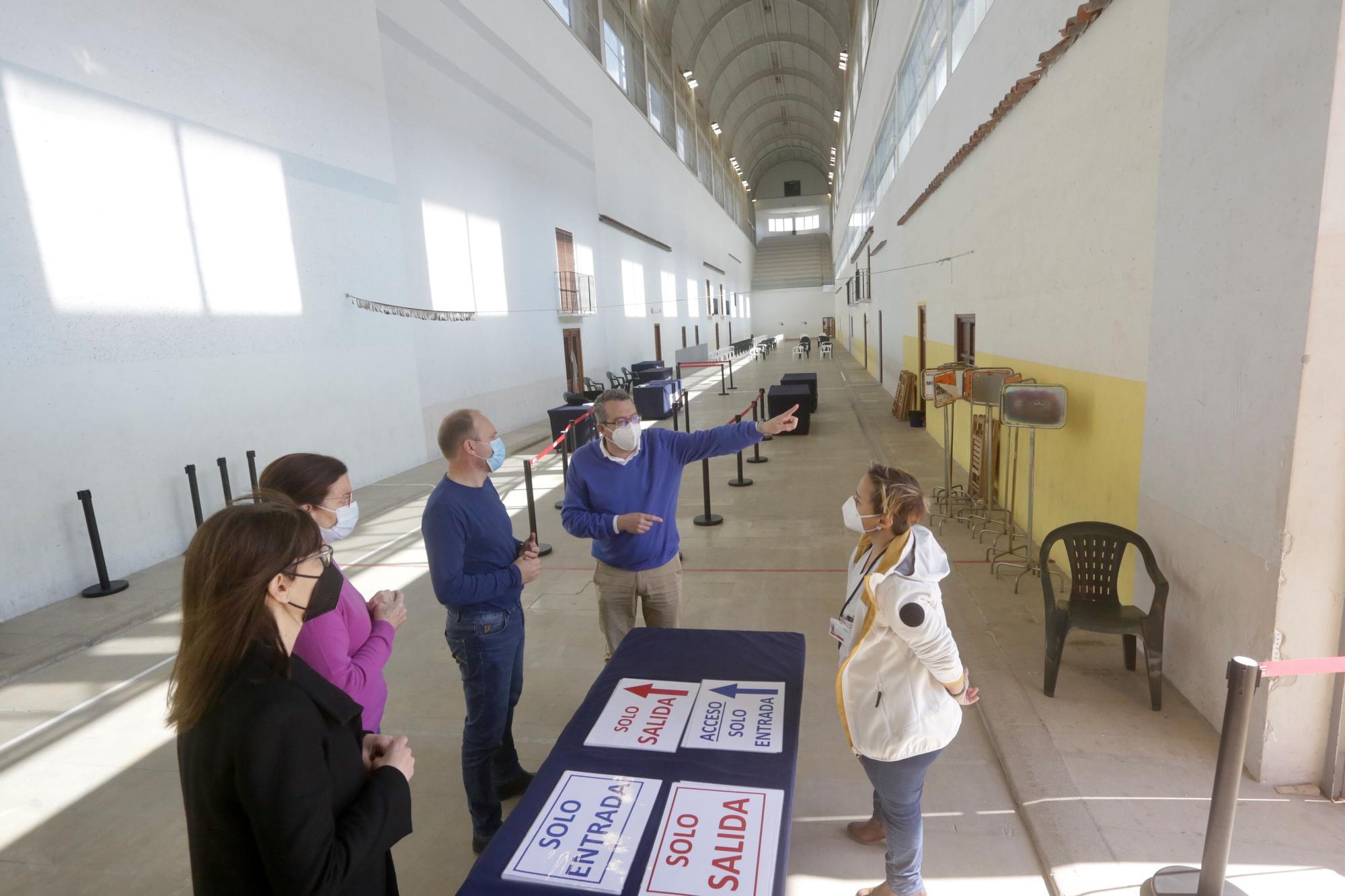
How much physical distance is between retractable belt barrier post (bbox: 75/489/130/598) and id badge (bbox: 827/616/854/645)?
6660 millimetres

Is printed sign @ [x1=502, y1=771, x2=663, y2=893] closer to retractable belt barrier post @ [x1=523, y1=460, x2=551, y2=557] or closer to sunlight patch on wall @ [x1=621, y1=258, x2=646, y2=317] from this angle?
retractable belt barrier post @ [x1=523, y1=460, x2=551, y2=557]

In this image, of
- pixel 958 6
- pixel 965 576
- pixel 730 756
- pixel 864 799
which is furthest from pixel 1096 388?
pixel 958 6

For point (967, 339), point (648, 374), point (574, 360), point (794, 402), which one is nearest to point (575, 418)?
point (794, 402)

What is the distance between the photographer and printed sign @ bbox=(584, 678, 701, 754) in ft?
7.61

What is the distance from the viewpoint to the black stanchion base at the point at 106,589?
629 cm

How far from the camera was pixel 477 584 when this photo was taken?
2.75 metres

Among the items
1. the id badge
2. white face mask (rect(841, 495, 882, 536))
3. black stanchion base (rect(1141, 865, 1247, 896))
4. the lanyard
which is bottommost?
black stanchion base (rect(1141, 865, 1247, 896))

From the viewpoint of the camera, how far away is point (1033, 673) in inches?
166

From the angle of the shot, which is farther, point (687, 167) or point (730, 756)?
point (687, 167)

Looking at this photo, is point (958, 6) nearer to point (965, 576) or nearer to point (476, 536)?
point (965, 576)

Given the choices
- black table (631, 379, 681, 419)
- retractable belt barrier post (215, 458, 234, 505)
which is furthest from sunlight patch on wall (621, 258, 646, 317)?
Answer: retractable belt barrier post (215, 458, 234, 505)

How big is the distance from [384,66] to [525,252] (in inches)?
218

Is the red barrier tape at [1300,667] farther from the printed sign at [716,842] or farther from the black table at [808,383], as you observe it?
the black table at [808,383]

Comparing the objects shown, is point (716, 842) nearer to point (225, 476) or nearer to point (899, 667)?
point (899, 667)
